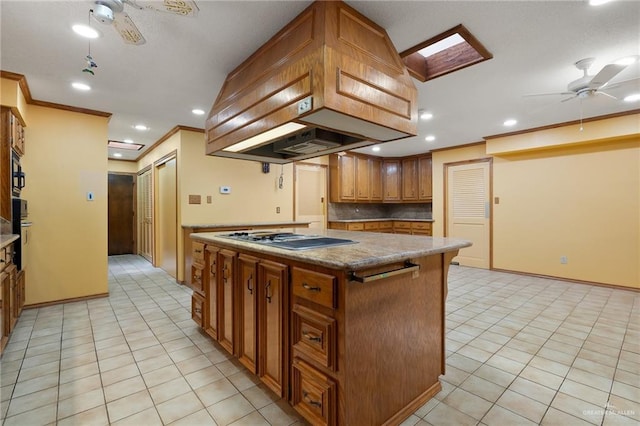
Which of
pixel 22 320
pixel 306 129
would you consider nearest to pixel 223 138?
pixel 306 129

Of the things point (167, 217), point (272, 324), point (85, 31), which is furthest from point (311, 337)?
point (167, 217)

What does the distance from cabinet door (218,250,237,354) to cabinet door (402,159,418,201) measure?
5723 millimetres

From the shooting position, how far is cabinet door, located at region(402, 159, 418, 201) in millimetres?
7012

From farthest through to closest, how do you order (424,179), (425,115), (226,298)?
(424,179), (425,115), (226,298)

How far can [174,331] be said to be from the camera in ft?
8.99

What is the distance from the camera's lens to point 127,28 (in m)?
1.69

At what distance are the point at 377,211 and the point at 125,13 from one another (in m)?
6.79

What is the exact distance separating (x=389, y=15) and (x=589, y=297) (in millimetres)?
4295

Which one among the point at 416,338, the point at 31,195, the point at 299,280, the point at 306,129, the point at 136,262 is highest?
the point at 306,129

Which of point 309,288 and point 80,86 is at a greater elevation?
point 80,86

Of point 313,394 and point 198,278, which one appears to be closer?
point 313,394

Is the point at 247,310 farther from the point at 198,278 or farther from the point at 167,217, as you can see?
the point at 167,217

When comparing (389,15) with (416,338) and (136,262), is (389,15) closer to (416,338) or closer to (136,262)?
(416,338)

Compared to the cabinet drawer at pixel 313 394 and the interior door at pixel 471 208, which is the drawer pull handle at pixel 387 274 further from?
the interior door at pixel 471 208
